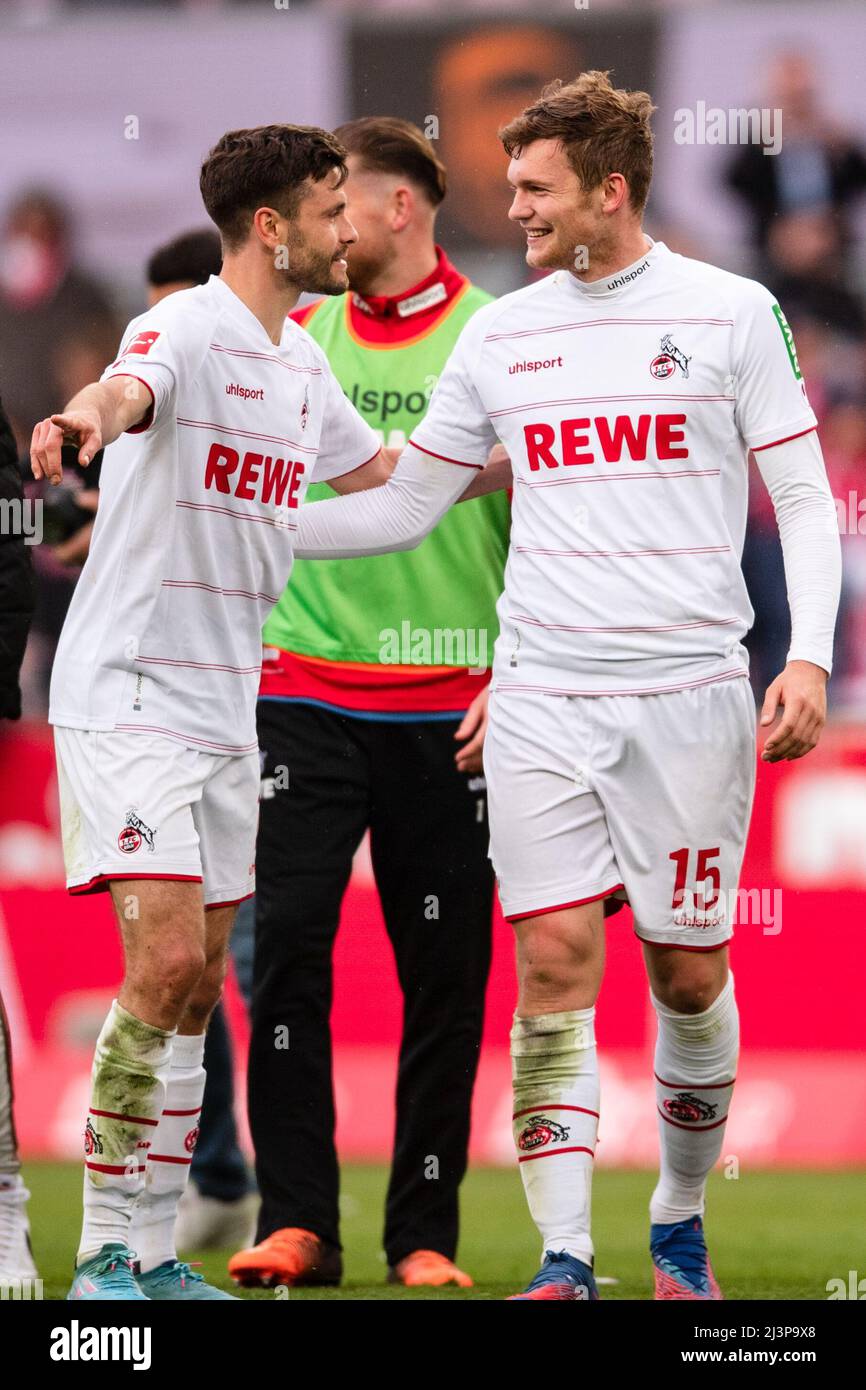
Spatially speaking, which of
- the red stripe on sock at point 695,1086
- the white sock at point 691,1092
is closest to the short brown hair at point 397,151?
the white sock at point 691,1092

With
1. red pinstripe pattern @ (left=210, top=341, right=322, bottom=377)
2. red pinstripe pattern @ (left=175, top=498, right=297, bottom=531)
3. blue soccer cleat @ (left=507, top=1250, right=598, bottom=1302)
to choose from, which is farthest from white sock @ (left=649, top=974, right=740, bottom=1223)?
red pinstripe pattern @ (left=210, top=341, right=322, bottom=377)

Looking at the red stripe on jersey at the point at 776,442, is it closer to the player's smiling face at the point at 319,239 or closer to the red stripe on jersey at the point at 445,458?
the red stripe on jersey at the point at 445,458

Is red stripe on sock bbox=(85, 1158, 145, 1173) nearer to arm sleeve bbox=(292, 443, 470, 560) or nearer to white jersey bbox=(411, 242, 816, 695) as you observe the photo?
white jersey bbox=(411, 242, 816, 695)

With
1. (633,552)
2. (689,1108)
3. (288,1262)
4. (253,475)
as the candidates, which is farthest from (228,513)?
(288,1262)

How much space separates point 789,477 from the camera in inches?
173

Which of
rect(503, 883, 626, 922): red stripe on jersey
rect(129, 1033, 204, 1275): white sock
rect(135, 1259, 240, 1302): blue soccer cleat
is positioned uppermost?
rect(503, 883, 626, 922): red stripe on jersey

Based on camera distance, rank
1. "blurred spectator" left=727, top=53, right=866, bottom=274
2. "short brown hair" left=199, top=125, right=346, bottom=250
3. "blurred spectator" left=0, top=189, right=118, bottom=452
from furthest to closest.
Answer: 1. "blurred spectator" left=0, top=189, right=118, bottom=452
2. "blurred spectator" left=727, top=53, right=866, bottom=274
3. "short brown hair" left=199, top=125, right=346, bottom=250

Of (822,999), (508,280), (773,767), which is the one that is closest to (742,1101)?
(822,999)

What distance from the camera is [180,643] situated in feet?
14.0

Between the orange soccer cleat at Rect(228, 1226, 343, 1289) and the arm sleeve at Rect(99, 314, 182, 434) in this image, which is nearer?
the arm sleeve at Rect(99, 314, 182, 434)

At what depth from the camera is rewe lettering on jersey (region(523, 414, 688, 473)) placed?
4352 mm

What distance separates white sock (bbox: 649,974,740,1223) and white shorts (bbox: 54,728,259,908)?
1.07 metres

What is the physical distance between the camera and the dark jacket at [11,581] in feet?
15.4

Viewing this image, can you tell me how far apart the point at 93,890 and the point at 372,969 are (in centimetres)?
375
